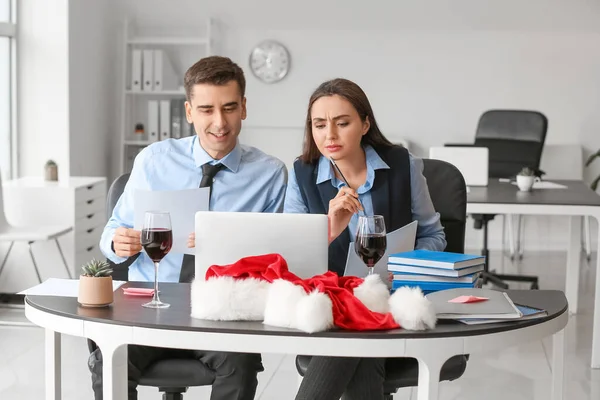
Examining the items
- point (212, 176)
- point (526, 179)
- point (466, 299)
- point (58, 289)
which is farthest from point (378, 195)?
point (526, 179)

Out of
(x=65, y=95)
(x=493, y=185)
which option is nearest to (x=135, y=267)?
(x=493, y=185)

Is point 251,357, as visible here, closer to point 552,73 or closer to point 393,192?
point 393,192

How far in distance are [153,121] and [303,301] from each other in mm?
5767

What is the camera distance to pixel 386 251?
2340 millimetres

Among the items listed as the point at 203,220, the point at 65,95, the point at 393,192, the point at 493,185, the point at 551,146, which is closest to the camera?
the point at 203,220

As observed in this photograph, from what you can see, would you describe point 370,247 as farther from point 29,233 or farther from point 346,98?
point 29,233

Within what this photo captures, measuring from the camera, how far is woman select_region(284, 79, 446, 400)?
266 centimetres

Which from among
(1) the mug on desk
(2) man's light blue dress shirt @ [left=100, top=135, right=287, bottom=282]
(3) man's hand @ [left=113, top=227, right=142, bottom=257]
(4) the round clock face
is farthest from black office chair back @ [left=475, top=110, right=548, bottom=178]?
(3) man's hand @ [left=113, top=227, right=142, bottom=257]

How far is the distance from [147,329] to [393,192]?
103cm

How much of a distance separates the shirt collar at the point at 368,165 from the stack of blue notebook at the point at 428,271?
1.80 feet

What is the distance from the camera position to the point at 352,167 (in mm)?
2748

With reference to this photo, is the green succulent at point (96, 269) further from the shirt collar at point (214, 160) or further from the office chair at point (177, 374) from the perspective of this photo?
the shirt collar at point (214, 160)

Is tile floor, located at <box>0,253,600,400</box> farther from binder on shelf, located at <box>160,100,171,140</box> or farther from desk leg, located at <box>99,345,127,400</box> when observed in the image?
binder on shelf, located at <box>160,100,171,140</box>

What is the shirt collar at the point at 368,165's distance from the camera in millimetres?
2699
